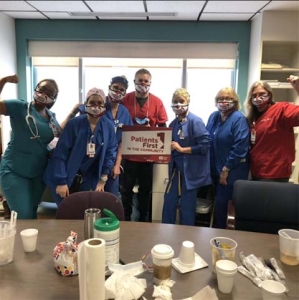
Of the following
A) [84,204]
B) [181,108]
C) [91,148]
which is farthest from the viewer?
[181,108]

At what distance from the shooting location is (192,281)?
1.12 meters

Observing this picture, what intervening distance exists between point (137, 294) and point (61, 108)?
3.94 metres

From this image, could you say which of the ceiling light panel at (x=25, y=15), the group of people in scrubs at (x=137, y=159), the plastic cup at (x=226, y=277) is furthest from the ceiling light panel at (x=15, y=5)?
the plastic cup at (x=226, y=277)

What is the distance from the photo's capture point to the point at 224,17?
3.84m

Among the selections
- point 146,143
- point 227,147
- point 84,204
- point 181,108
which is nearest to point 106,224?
point 84,204

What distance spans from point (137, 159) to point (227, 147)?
32.3 inches

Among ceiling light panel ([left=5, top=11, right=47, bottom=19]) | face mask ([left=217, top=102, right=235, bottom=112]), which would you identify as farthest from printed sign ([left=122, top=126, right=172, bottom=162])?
ceiling light panel ([left=5, top=11, right=47, bottom=19])

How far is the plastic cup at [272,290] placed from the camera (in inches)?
37.8

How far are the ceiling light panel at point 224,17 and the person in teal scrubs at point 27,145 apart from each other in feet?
7.64

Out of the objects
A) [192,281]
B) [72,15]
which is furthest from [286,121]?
[72,15]

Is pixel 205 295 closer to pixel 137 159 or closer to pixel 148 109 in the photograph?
pixel 137 159

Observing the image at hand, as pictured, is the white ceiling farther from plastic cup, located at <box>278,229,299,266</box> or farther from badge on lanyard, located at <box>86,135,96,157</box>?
plastic cup, located at <box>278,229,299,266</box>

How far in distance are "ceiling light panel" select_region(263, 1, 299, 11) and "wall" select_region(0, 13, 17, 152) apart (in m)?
3.21

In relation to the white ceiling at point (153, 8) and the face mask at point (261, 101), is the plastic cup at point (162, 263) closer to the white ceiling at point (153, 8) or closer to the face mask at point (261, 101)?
the face mask at point (261, 101)
